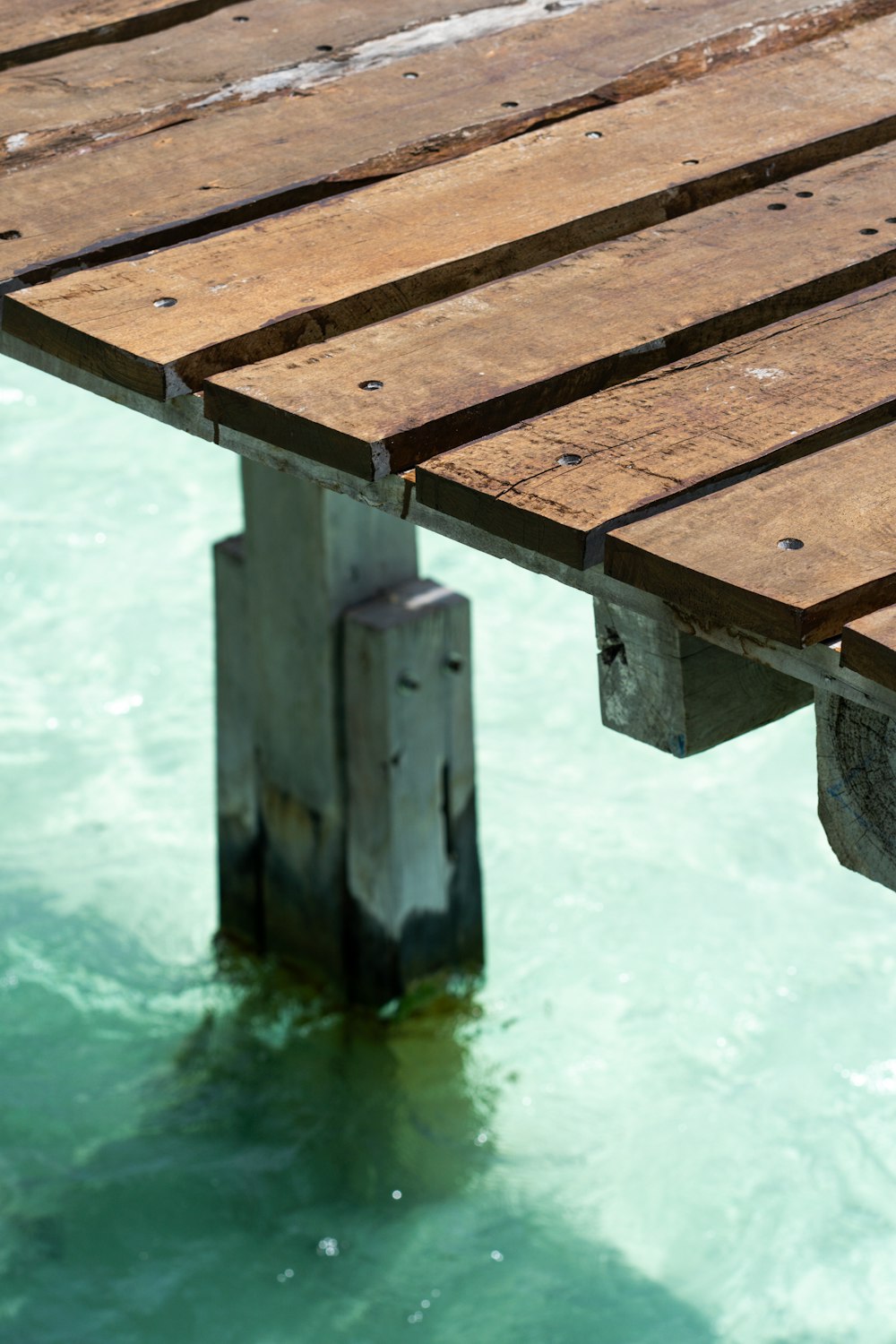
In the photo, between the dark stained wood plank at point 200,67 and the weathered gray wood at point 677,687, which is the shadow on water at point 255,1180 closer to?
the weathered gray wood at point 677,687

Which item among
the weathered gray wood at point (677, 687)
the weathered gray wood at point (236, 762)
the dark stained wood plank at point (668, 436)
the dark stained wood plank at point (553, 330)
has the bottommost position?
the weathered gray wood at point (236, 762)

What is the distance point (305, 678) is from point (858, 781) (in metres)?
2.52

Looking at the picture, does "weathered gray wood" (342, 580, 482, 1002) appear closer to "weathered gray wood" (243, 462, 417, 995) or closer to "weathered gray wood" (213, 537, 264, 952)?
"weathered gray wood" (243, 462, 417, 995)

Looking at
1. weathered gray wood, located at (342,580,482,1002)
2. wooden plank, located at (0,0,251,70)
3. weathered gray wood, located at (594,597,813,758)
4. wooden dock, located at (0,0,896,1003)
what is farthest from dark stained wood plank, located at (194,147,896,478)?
weathered gray wood, located at (342,580,482,1002)

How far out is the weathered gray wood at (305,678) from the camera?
4027mm

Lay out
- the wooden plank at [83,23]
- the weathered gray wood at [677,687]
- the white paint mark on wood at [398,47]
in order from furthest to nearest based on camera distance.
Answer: the wooden plank at [83,23]
the white paint mark on wood at [398,47]
the weathered gray wood at [677,687]

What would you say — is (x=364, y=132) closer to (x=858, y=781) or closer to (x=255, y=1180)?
(x=858, y=781)

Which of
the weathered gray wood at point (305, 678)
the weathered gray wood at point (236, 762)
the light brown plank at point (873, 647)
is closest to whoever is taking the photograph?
the light brown plank at point (873, 647)

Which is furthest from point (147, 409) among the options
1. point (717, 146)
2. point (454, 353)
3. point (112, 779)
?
point (112, 779)

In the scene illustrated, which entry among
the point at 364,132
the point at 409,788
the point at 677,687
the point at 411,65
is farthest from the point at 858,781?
the point at 409,788

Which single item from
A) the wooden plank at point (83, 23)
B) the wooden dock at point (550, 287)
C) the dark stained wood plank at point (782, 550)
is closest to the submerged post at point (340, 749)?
the wooden plank at point (83, 23)

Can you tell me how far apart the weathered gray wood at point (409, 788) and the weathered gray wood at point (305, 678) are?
4cm

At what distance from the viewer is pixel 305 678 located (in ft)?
13.8

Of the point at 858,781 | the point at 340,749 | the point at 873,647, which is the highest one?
the point at 873,647
